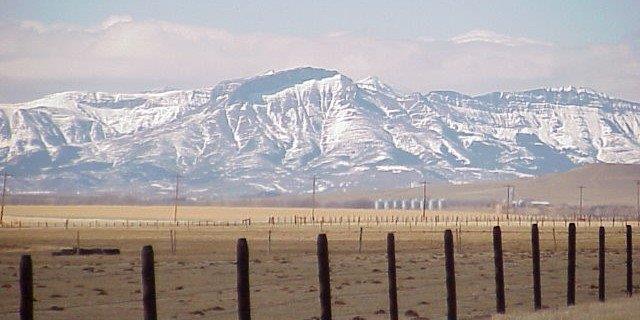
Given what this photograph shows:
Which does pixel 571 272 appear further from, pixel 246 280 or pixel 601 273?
pixel 246 280

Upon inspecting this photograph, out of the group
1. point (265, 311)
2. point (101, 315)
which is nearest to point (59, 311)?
point (101, 315)

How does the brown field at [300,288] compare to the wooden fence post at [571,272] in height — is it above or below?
below

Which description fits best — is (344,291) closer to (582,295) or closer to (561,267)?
(582,295)

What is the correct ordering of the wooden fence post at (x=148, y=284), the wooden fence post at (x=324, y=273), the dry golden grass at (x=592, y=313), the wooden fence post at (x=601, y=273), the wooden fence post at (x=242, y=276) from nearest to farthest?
the wooden fence post at (x=148, y=284) < the wooden fence post at (x=242, y=276) < the wooden fence post at (x=324, y=273) < the dry golden grass at (x=592, y=313) < the wooden fence post at (x=601, y=273)

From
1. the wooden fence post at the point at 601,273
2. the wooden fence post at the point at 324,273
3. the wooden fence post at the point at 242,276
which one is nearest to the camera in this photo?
the wooden fence post at the point at 242,276

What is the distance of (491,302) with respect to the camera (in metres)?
31.8

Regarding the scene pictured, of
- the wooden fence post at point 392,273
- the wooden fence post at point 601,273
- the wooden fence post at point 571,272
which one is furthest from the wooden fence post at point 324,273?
the wooden fence post at point 601,273

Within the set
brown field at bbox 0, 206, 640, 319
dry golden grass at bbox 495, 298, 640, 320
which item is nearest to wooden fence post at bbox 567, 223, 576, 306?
brown field at bbox 0, 206, 640, 319

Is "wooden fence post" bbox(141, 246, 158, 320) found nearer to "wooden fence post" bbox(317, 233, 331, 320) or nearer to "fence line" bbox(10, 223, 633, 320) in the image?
"fence line" bbox(10, 223, 633, 320)

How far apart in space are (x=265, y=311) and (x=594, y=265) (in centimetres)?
2231

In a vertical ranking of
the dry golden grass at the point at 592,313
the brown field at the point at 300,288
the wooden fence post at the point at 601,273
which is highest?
the wooden fence post at the point at 601,273

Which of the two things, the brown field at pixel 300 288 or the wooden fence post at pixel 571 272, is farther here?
the brown field at pixel 300 288

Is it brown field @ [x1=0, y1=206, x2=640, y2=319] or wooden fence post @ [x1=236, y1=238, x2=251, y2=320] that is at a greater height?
wooden fence post @ [x1=236, y1=238, x2=251, y2=320]

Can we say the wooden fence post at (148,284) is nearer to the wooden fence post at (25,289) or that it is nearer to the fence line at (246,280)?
the fence line at (246,280)
